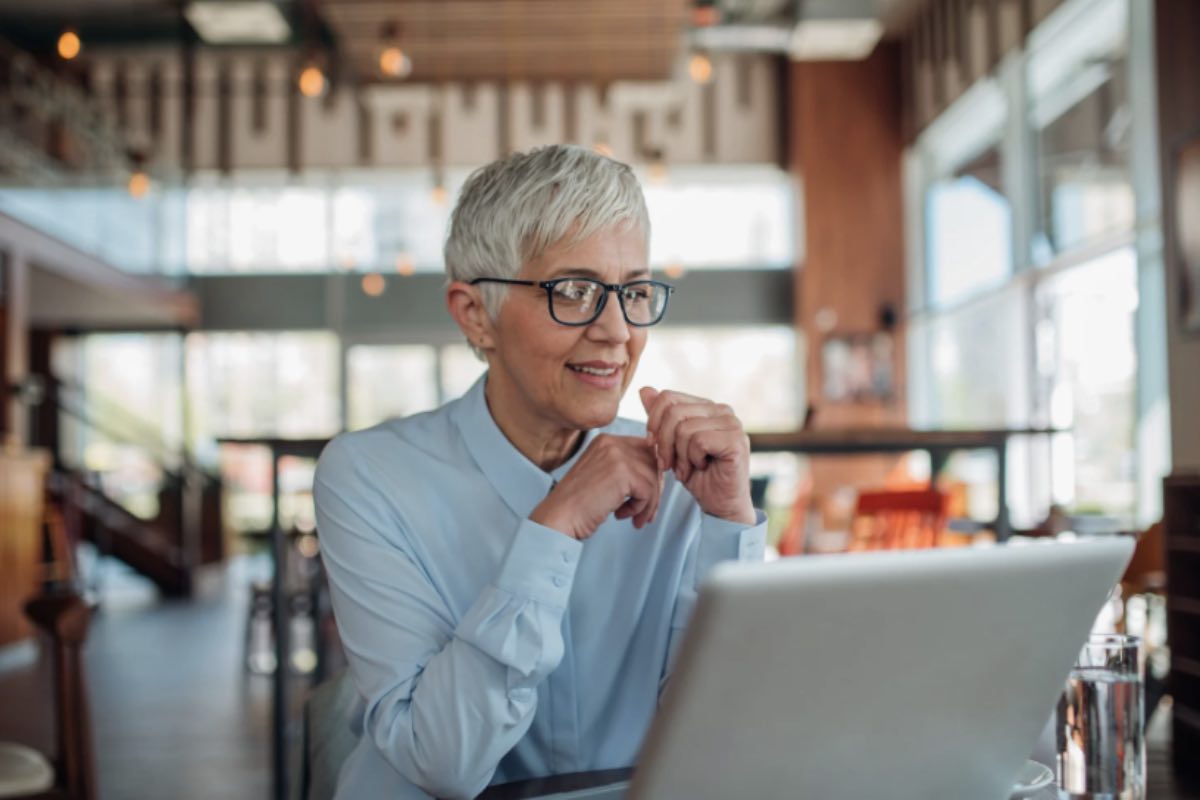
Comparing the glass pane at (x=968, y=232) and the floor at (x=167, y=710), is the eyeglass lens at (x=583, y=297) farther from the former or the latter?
the glass pane at (x=968, y=232)

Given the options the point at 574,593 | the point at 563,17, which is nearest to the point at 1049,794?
the point at 574,593

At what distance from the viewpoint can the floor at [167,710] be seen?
3.80 meters

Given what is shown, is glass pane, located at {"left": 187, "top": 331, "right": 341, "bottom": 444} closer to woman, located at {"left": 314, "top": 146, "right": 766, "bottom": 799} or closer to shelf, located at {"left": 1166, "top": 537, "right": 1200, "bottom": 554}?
shelf, located at {"left": 1166, "top": 537, "right": 1200, "bottom": 554}

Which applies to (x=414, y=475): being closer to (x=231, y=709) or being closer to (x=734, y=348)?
(x=231, y=709)

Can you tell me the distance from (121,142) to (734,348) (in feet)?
22.8

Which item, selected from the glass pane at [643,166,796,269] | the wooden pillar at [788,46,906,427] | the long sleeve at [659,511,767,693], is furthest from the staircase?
the long sleeve at [659,511,767,693]

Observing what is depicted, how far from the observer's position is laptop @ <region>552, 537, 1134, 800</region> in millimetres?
650

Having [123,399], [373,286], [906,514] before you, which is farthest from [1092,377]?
[123,399]

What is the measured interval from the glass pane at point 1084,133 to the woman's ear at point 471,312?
6584mm

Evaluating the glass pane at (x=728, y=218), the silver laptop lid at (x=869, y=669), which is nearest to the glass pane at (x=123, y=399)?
the glass pane at (x=728, y=218)

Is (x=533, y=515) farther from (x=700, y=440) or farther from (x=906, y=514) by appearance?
(x=906, y=514)

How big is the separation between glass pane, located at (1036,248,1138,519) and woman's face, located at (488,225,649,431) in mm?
5932

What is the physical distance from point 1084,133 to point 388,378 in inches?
306

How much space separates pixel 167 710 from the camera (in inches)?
194
